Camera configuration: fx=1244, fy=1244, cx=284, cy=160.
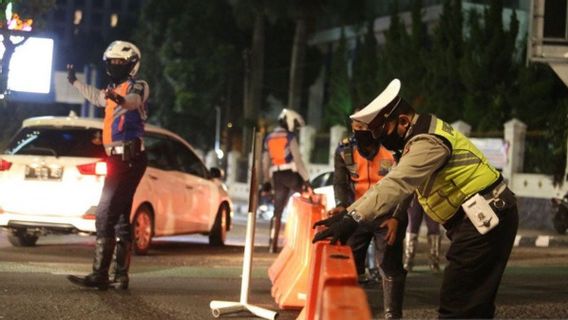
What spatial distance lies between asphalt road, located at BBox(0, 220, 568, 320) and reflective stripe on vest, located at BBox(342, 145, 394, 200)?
3.35 ft

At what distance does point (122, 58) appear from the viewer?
1059 centimetres

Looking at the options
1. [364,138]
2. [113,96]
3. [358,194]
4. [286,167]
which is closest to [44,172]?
[286,167]

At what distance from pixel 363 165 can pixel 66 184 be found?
4.66m

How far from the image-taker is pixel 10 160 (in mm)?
14297

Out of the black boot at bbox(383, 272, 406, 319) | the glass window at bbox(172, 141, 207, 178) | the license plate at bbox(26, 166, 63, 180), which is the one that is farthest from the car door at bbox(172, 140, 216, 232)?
the black boot at bbox(383, 272, 406, 319)

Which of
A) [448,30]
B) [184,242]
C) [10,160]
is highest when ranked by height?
[448,30]

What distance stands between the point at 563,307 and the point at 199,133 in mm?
49838

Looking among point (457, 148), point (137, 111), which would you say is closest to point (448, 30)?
point (137, 111)

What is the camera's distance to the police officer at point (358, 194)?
8492mm

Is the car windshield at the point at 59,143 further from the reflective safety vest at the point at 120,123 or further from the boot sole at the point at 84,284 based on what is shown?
the boot sole at the point at 84,284

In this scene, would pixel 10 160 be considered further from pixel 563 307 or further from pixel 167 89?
pixel 167 89

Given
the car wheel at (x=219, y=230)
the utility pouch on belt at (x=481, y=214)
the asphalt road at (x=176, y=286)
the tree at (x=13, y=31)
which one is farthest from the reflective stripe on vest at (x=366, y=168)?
the tree at (x=13, y=31)

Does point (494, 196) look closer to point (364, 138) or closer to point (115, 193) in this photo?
point (364, 138)

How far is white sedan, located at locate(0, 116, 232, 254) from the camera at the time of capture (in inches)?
552
